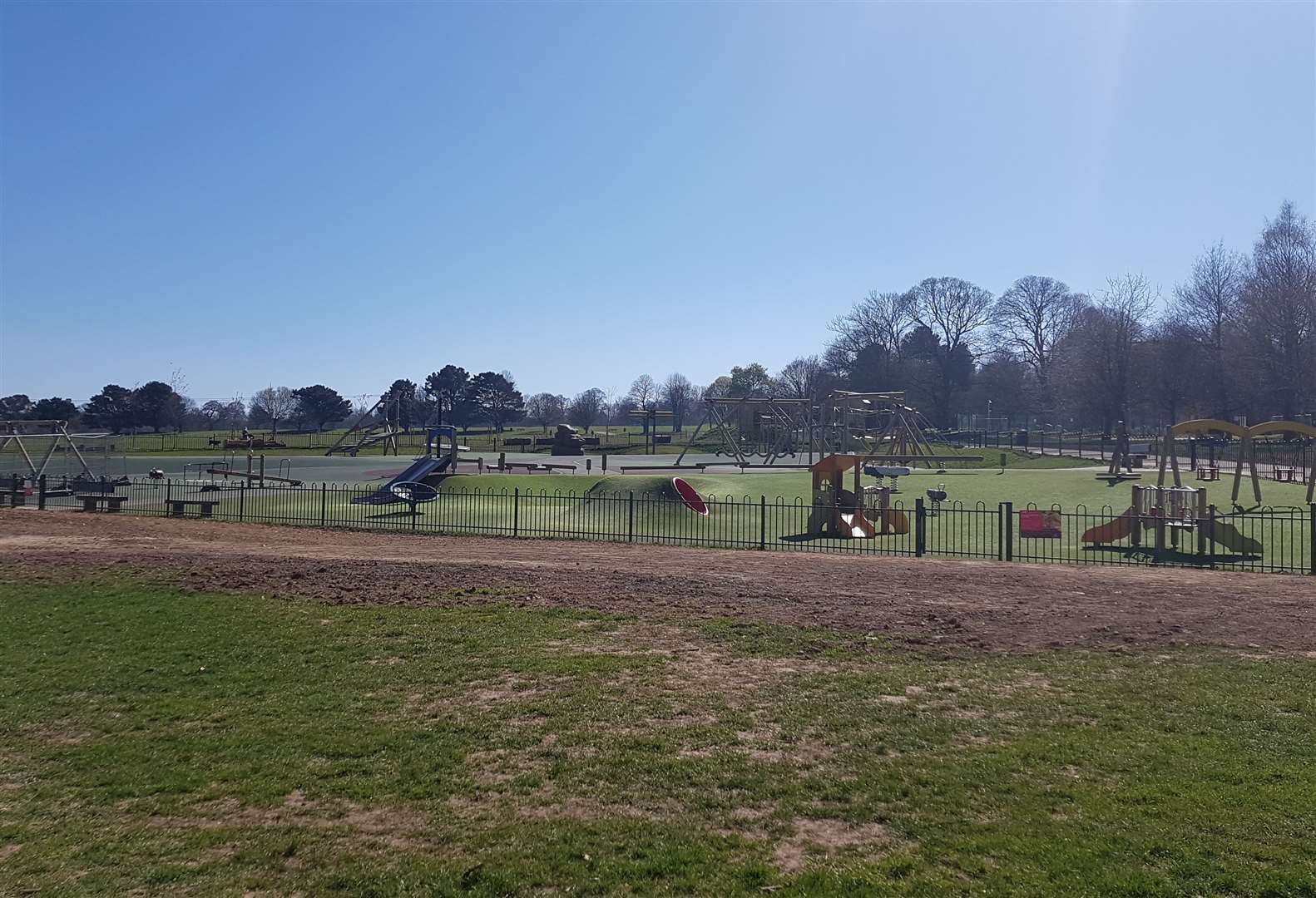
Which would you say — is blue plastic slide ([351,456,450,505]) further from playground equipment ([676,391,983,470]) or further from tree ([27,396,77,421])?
tree ([27,396,77,421])

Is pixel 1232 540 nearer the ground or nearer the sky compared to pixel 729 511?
nearer the ground

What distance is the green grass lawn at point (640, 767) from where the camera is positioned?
15.3 ft

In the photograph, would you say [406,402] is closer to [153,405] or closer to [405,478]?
[153,405]

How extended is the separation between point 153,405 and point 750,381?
216 ft

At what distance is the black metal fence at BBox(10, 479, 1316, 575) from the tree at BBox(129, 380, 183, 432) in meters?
71.3

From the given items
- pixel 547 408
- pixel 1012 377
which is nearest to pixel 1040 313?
pixel 1012 377

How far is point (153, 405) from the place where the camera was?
94.5 meters

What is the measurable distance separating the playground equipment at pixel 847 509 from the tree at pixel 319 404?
91.6 meters

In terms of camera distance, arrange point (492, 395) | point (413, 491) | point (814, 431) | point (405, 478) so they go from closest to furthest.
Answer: point (413, 491)
point (405, 478)
point (814, 431)
point (492, 395)

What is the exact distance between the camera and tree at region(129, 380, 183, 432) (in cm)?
9400

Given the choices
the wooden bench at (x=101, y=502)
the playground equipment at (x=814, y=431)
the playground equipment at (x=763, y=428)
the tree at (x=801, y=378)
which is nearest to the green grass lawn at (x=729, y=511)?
the wooden bench at (x=101, y=502)

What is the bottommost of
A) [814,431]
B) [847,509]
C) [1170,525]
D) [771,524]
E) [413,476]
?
[771,524]

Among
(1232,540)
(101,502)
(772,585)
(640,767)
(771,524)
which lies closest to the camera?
(640,767)

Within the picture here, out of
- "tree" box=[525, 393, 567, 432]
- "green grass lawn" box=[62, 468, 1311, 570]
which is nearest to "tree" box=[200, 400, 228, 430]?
"tree" box=[525, 393, 567, 432]
